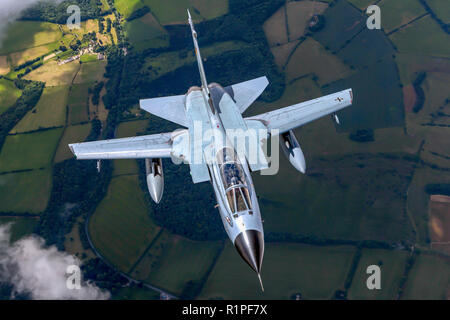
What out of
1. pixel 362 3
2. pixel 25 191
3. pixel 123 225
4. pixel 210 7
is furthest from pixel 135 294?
pixel 362 3

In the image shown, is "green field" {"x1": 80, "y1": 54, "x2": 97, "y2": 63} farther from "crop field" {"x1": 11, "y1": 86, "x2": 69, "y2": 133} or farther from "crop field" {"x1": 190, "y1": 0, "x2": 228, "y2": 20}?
"crop field" {"x1": 190, "y1": 0, "x2": 228, "y2": 20}

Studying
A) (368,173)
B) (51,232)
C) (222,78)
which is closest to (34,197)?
(51,232)

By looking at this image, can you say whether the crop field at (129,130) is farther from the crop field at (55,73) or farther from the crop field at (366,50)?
the crop field at (366,50)

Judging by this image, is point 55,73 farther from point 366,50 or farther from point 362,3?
point 362,3

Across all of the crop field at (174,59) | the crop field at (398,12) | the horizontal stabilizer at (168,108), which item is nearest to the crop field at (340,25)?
the crop field at (398,12)

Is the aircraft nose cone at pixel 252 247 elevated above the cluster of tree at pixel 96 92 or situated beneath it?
situated beneath

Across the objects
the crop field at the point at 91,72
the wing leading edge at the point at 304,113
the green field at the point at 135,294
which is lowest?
the green field at the point at 135,294

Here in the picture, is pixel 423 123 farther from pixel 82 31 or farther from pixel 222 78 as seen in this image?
pixel 82 31
